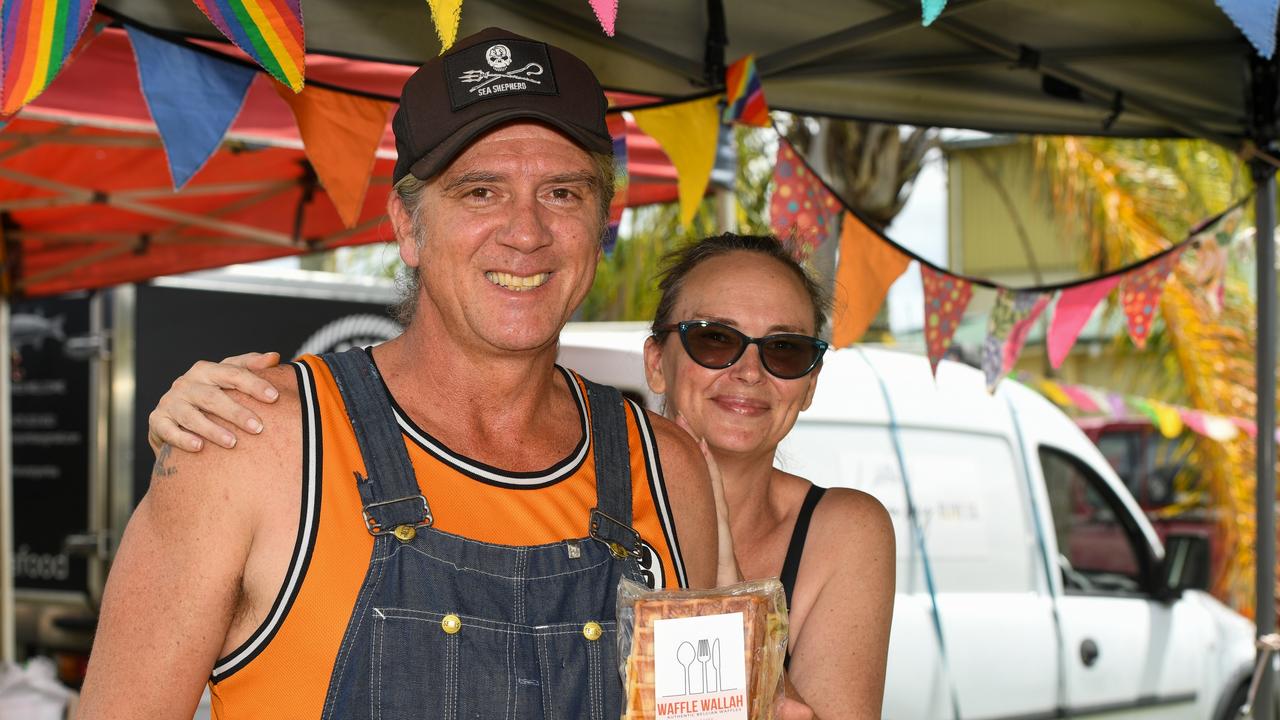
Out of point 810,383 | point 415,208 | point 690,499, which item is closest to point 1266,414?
point 810,383

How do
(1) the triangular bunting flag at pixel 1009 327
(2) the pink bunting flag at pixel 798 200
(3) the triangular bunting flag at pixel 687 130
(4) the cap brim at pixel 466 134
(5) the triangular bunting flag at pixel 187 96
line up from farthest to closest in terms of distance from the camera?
(1) the triangular bunting flag at pixel 1009 327, (2) the pink bunting flag at pixel 798 200, (3) the triangular bunting flag at pixel 687 130, (5) the triangular bunting flag at pixel 187 96, (4) the cap brim at pixel 466 134

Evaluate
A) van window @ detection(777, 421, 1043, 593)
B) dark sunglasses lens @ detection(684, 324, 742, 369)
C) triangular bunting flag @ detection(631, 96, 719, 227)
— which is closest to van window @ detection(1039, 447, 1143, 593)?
van window @ detection(777, 421, 1043, 593)

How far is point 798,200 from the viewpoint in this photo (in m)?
3.44

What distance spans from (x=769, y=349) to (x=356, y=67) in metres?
1.53

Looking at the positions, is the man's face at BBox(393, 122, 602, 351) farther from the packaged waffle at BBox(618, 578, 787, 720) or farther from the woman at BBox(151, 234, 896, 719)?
the woman at BBox(151, 234, 896, 719)

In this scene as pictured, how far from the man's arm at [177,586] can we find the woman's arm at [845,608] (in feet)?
3.13

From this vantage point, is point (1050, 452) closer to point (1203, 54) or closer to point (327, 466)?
point (1203, 54)

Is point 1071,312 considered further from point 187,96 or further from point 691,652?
point 691,652

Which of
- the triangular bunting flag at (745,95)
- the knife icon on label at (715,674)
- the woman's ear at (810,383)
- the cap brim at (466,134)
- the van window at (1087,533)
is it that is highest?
the triangular bunting flag at (745,95)

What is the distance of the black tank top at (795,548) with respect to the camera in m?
2.14

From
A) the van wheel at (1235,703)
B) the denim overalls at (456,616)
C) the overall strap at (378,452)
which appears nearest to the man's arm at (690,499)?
the denim overalls at (456,616)

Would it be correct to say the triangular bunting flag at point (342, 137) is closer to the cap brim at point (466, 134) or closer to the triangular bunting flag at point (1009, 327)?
the cap brim at point (466, 134)

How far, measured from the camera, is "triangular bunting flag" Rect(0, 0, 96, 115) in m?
1.55

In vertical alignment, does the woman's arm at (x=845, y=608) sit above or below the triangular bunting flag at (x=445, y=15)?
below
